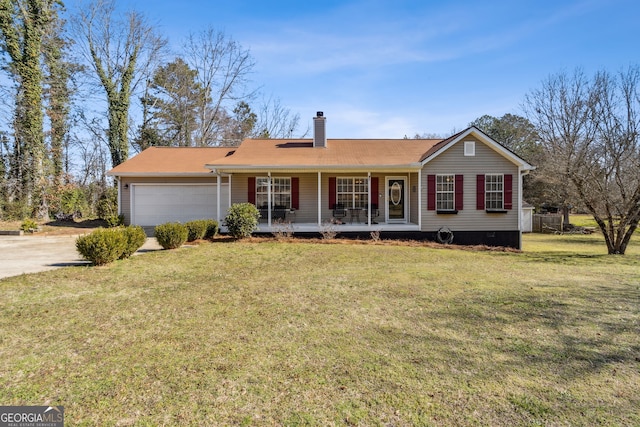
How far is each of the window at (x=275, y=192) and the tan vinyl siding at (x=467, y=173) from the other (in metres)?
5.49

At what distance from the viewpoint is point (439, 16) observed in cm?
1059

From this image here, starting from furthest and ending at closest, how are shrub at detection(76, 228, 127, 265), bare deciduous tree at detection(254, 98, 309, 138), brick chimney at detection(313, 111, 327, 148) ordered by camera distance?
bare deciduous tree at detection(254, 98, 309, 138) → brick chimney at detection(313, 111, 327, 148) → shrub at detection(76, 228, 127, 265)

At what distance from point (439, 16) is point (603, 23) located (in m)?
6.06

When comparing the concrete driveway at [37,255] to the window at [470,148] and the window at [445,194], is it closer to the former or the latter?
the window at [445,194]

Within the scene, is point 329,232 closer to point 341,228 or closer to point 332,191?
point 341,228

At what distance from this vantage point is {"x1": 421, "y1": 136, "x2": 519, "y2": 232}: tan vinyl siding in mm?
12422

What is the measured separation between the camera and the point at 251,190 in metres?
13.6

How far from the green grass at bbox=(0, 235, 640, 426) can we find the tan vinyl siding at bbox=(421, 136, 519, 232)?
236 inches

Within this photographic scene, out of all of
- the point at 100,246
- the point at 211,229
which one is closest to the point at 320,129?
the point at 211,229

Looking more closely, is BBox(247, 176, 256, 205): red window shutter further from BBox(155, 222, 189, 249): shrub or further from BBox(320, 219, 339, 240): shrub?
BBox(155, 222, 189, 249): shrub

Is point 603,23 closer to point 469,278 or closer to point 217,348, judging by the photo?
point 469,278

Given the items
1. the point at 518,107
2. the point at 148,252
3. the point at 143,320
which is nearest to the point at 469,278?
the point at 143,320

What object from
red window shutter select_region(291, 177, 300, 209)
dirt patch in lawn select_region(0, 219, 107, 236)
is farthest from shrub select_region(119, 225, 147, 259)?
dirt patch in lawn select_region(0, 219, 107, 236)

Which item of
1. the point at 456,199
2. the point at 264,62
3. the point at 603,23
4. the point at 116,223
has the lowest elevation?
the point at 116,223
